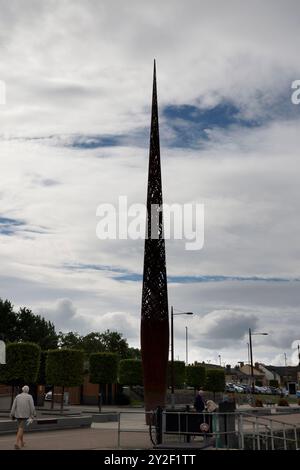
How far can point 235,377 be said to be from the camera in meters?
150

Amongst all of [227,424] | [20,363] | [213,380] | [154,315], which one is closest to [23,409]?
[227,424]

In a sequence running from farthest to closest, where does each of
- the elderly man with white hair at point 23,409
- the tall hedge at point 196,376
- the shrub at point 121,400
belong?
the tall hedge at point 196,376 → the shrub at point 121,400 → the elderly man with white hair at point 23,409

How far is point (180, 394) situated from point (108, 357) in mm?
19529

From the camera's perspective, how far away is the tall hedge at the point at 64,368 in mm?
40000

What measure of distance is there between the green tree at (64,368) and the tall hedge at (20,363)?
3.74m

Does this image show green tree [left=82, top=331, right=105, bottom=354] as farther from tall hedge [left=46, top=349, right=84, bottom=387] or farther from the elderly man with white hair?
the elderly man with white hair

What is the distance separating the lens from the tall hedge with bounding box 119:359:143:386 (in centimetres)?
5709

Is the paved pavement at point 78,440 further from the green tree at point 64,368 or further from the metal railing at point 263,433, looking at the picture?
the green tree at point 64,368

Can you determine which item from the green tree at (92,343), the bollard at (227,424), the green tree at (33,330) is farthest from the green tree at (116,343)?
the bollard at (227,424)

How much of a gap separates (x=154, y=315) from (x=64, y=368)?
592 inches

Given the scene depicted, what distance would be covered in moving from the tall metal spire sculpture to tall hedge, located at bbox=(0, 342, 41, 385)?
1128 cm

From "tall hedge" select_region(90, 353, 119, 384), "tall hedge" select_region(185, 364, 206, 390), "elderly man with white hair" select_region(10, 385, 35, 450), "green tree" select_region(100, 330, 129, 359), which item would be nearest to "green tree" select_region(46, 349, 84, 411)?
"tall hedge" select_region(90, 353, 119, 384)
